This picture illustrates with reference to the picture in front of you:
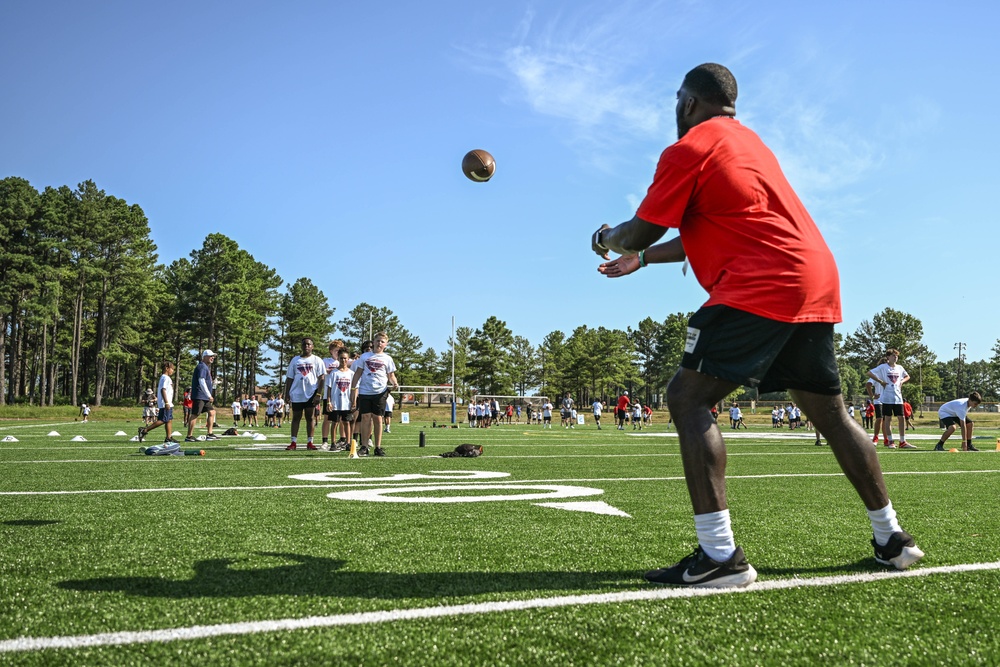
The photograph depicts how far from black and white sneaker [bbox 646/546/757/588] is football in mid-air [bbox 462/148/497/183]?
690cm

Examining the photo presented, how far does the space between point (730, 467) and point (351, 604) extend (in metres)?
7.45

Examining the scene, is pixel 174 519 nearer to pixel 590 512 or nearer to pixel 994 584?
pixel 590 512

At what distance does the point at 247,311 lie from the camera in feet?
241

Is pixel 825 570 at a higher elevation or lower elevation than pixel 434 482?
higher

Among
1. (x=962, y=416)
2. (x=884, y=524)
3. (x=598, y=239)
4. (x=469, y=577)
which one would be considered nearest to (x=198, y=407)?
(x=598, y=239)

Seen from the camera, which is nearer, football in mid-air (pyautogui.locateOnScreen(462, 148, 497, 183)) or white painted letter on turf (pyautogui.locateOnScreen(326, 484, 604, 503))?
white painted letter on turf (pyautogui.locateOnScreen(326, 484, 604, 503))

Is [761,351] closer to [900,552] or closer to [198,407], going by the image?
[900,552]

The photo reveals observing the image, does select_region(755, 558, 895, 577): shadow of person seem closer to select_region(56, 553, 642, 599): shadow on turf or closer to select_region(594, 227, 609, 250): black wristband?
select_region(56, 553, 642, 599): shadow on turf

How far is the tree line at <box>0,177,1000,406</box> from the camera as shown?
197 feet

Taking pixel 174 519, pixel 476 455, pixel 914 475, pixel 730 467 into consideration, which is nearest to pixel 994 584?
pixel 174 519

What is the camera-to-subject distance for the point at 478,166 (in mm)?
9023

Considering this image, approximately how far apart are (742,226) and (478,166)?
647 cm

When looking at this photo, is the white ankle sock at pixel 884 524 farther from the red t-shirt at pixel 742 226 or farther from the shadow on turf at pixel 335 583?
the shadow on turf at pixel 335 583

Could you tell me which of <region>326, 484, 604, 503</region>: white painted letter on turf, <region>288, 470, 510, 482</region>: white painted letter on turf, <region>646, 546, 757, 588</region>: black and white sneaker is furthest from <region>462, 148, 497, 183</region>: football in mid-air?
<region>646, 546, 757, 588</region>: black and white sneaker
